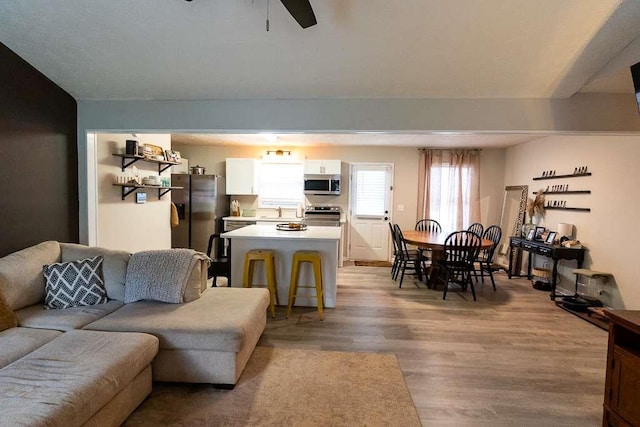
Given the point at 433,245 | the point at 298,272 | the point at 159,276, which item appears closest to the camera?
the point at 159,276

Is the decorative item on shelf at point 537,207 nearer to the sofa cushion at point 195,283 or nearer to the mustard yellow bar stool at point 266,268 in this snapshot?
the mustard yellow bar stool at point 266,268

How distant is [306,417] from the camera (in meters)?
1.92

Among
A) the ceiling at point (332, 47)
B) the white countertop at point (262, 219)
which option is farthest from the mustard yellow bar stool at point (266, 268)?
the white countertop at point (262, 219)

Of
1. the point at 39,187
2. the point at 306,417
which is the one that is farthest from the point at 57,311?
the point at 306,417

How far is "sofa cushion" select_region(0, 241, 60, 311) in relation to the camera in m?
2.31

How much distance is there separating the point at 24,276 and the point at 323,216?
4.36 metres

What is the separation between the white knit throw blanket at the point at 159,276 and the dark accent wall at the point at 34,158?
108 cm

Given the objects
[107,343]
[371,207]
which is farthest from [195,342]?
[371,207]

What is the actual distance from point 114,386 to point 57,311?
3.71 feet

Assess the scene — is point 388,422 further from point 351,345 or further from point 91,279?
point 91,279

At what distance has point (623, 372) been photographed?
1.69m

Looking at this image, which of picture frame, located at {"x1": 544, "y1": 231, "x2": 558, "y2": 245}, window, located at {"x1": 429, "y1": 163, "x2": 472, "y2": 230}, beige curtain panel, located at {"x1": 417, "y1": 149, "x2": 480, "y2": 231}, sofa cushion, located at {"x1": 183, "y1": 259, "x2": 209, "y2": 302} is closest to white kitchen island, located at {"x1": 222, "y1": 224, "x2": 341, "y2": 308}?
sofa cushion, located at {"x1": 183, "y1": 259, "x2": 209, "y2": 302}

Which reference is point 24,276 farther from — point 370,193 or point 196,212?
point 370,193

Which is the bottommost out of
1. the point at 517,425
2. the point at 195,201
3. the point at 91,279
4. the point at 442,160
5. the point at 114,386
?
the point at 517,425
